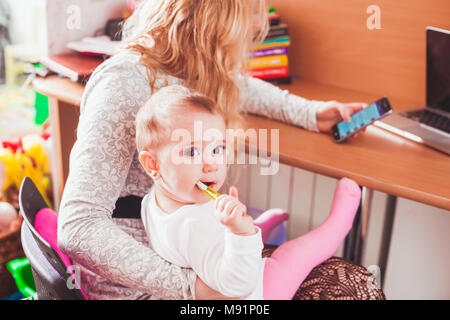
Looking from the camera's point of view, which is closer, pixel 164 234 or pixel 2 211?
pixel 164 234

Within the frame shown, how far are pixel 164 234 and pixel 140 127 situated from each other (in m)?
0.17

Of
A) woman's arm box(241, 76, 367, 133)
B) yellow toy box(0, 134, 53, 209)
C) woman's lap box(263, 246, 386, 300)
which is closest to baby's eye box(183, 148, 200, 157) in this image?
woman's lap box(263, 246, 386, 300)

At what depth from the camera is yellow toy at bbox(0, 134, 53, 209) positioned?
1476 millimetres

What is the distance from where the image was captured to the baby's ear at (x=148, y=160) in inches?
29.1

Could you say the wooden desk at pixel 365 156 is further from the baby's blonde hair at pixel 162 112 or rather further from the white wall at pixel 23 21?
the white wall at pixel 23 21

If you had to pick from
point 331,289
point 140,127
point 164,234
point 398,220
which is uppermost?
point 140,127

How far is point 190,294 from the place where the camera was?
2.39 ft

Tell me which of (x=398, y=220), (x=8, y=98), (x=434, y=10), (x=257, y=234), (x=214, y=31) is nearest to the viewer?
(x=257, y=234)

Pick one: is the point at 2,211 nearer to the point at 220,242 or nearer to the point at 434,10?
the point at 220,242

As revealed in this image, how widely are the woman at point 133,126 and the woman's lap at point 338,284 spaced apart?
0.28m

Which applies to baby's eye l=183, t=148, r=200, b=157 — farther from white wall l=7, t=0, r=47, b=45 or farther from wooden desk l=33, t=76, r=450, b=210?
white wall l=7, t=0, r=47, b=45

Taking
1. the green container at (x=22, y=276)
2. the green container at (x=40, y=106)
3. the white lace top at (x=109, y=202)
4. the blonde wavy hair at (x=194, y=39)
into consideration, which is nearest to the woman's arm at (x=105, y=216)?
the white lace top at (x=109, y=202)

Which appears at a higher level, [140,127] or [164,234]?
[140,127]

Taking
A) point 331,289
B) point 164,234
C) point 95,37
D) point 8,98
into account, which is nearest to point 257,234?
point 164,234
